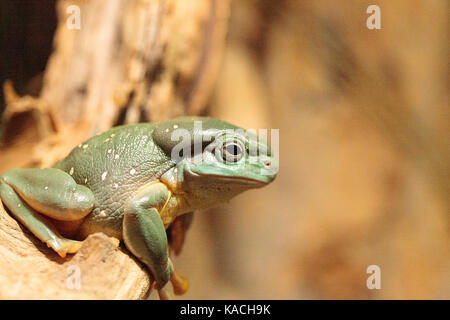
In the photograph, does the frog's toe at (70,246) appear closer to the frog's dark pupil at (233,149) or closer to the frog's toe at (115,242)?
the frog's toe at (115,242)

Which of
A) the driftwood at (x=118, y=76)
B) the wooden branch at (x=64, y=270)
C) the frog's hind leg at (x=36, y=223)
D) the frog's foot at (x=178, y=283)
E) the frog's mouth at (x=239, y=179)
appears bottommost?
the frog's foot at (x=178, y=283)

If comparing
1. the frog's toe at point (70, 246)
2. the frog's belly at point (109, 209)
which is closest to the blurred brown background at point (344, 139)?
the frog's belly at point (109, 209)

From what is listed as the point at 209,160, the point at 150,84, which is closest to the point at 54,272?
the point at 209,160

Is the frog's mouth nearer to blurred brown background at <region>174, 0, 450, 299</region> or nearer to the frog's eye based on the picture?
the frog's eye

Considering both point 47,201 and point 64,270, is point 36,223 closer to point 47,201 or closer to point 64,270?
point 47,201

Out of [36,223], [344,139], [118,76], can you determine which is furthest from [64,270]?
[344,139]

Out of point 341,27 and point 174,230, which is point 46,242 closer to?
point 174,230
